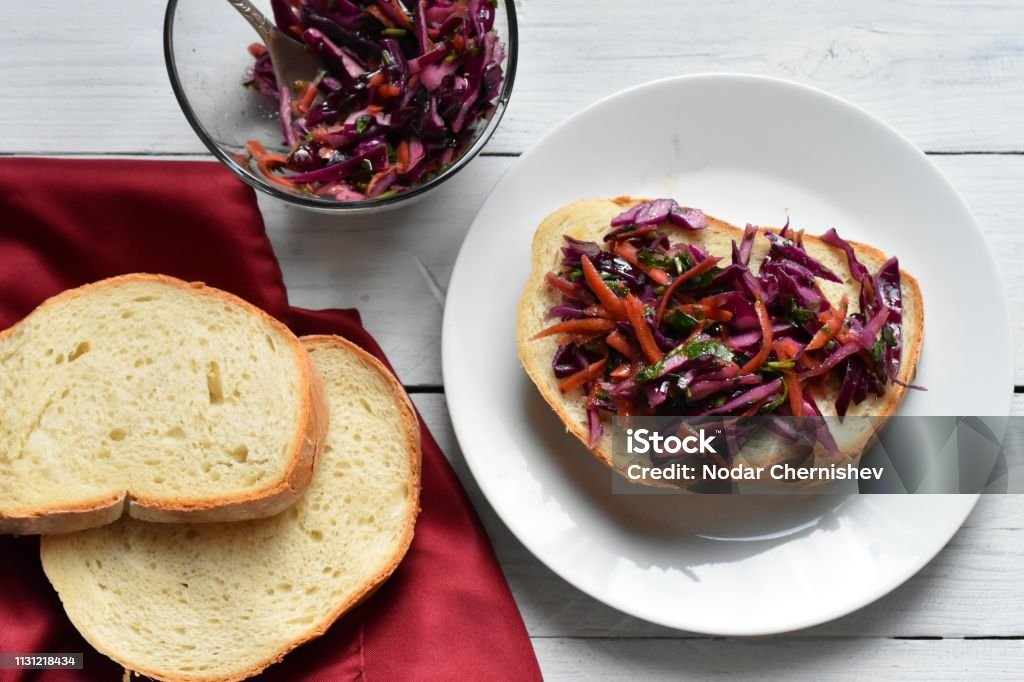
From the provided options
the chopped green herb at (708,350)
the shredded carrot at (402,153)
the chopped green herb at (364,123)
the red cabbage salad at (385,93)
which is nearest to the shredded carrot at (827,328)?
the chopped green herb at (708,350)

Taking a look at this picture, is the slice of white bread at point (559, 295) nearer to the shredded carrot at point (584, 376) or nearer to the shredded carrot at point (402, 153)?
the shredded carrot at point (584, 376)

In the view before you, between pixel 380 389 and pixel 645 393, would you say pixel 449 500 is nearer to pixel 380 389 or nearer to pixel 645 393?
pixel 380 389

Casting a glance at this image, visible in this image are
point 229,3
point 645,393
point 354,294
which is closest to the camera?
point 645,393

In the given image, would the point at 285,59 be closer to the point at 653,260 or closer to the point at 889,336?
the point at 653,260

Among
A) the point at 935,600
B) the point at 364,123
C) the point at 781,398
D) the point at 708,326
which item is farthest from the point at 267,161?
the point at 935,600

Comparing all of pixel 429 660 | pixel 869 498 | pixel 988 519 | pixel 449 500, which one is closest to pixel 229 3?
pixel 449 500

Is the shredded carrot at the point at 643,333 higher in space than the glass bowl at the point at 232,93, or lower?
lower
